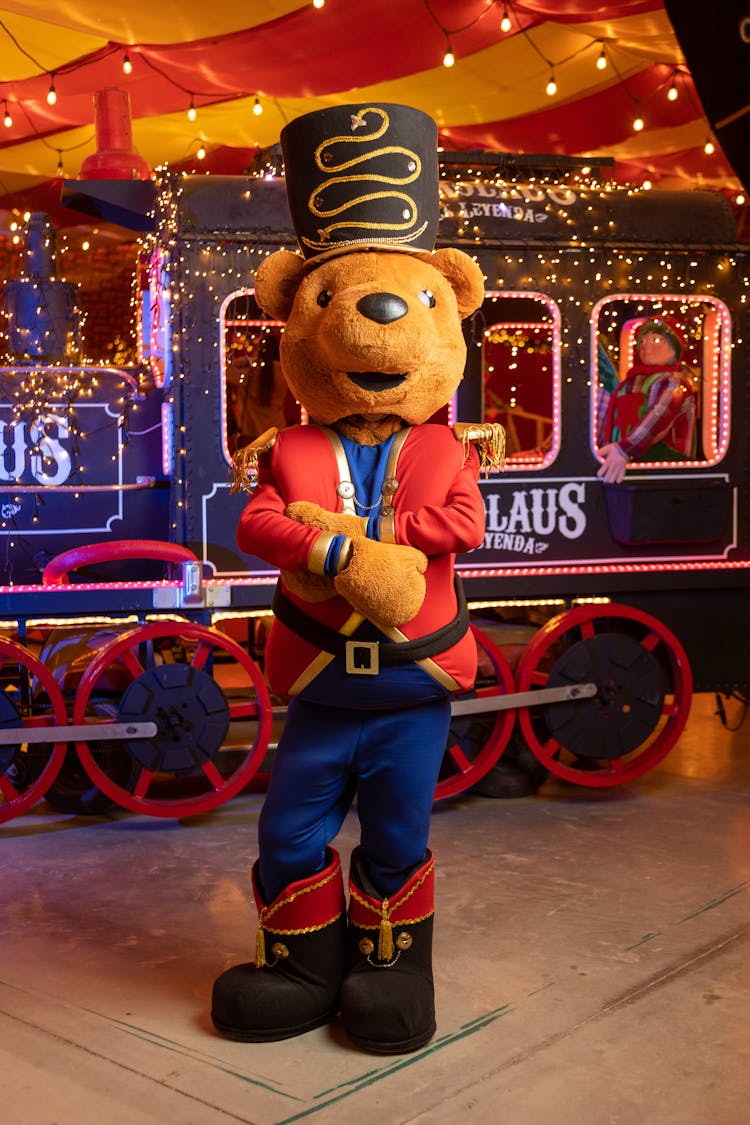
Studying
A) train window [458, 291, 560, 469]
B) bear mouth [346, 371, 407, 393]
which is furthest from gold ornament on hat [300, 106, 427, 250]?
train window [458, 291, 560, 469]

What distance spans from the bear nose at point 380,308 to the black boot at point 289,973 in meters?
1.37

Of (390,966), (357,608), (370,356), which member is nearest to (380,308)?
(370,356)

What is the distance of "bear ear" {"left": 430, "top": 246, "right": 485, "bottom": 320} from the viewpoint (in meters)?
3.30

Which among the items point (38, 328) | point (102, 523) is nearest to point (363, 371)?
point (102, 523)

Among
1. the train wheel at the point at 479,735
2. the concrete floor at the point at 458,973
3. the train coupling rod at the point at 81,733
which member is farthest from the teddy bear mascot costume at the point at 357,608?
the train wheel at the point at 479,735

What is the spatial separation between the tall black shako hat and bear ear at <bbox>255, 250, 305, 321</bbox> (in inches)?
4.3

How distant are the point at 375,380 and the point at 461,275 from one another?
0.43m

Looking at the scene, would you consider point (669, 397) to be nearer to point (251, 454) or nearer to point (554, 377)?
point (554, 377)

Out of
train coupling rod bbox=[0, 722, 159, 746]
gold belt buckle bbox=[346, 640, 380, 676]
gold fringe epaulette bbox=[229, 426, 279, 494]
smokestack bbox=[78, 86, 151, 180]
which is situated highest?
smokestack bbox=[78, 86, 151, 180]

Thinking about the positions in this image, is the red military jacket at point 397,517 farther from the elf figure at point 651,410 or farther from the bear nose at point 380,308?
the elf figure at point 651,410

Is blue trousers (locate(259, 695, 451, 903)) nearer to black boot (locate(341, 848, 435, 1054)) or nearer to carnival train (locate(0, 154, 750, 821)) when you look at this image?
black boot (locate(341, 848, 435, 1054))

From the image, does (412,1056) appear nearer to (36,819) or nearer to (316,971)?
(316,971)

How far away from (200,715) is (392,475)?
1880 millimetres

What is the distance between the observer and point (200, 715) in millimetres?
4730
